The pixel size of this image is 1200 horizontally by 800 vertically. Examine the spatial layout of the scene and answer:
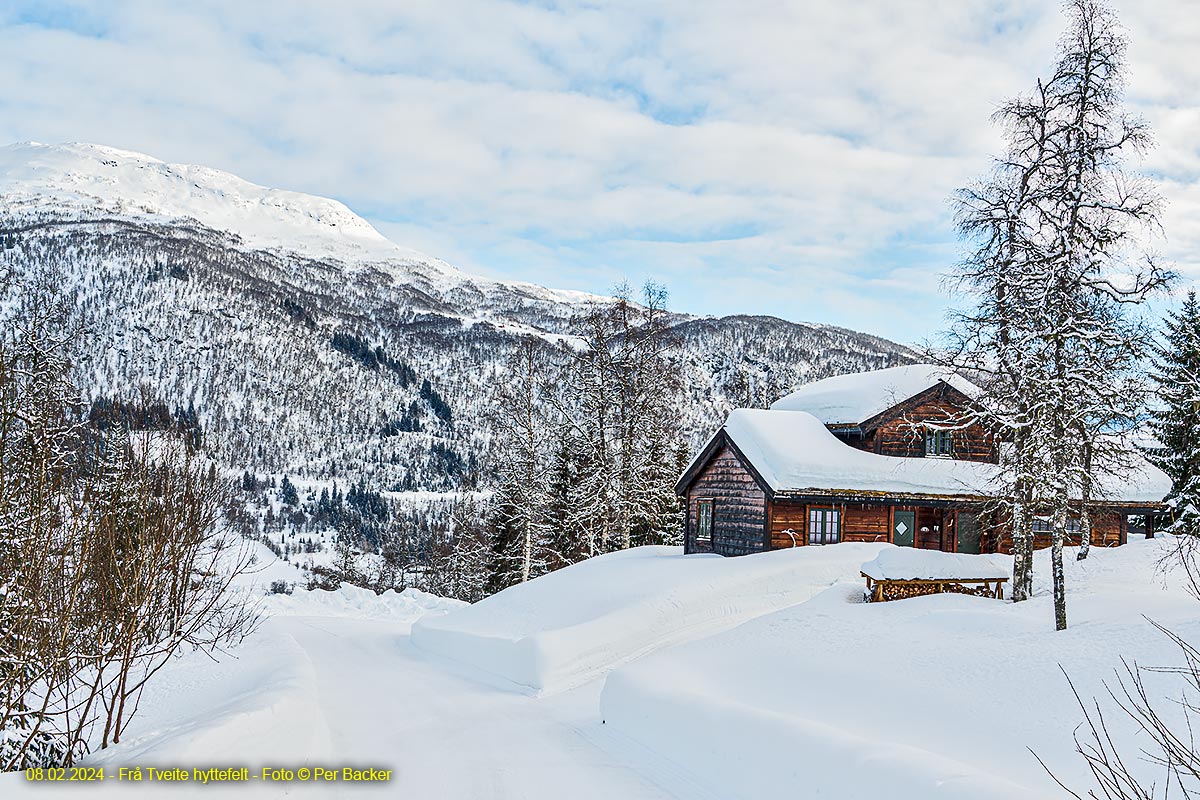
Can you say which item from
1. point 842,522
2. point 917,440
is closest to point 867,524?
point 842,522

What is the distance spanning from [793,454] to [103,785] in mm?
22007

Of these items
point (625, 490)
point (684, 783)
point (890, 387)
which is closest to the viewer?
point (684, 783)

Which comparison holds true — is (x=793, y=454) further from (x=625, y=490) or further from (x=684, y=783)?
(x=684, y=783)

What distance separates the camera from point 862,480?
26156mm

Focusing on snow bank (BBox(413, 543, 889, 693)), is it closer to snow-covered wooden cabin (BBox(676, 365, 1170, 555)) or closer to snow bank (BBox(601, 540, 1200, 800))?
snow bank (BBox(601, 540, 1200, 800))

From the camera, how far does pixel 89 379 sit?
192 meters

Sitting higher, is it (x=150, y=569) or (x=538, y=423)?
(x=538, y=423)

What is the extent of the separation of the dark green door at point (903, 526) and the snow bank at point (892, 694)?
10033 millimetres

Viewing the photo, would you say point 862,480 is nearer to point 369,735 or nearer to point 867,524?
point 867,524

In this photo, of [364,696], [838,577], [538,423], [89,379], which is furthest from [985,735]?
[89,379]

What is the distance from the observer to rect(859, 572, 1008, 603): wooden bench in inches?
723

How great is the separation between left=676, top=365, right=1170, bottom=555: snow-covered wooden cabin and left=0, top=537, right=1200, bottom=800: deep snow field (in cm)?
407

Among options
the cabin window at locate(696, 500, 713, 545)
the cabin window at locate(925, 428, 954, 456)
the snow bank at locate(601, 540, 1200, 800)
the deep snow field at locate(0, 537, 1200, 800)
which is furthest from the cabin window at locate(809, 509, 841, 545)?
the snow bank at locate(601, 540, 1200, 800)

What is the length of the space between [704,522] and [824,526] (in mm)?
4353
